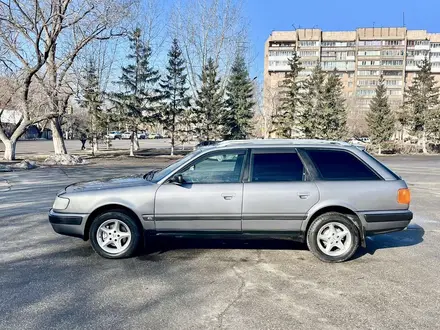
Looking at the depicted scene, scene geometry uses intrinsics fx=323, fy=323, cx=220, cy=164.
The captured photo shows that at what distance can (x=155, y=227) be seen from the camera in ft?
14.9

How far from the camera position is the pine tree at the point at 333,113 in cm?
3472

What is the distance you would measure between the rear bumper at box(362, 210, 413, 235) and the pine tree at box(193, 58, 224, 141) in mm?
26540

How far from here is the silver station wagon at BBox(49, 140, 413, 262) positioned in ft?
14.6

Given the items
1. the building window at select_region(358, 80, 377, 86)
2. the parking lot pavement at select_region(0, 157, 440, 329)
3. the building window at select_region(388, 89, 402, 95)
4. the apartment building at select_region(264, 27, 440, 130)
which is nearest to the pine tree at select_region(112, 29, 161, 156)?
the parking lot pavement at select_region(0, 157, 440, 329)

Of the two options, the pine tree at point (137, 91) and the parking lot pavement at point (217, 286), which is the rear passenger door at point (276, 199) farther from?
the pine tree at point (137, 91)

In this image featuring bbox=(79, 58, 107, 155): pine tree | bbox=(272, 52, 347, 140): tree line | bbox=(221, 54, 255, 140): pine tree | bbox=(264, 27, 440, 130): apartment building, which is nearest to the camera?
bbox=(79, 58, 107, 155): pine tree


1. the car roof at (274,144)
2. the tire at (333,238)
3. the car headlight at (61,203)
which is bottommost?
the tire at (333,238)

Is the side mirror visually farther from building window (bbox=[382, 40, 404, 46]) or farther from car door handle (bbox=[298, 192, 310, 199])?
building window (bbox=[382, 40, 404, 46])

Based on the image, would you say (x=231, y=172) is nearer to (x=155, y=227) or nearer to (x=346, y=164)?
(x=155, y=227)

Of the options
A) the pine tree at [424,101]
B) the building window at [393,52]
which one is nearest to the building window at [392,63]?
the building window at [393,52]

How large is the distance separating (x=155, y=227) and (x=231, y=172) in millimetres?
1321

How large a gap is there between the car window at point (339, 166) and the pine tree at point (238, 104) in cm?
2691

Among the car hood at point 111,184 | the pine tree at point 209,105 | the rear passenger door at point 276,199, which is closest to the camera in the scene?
the rear passenger door at point 276,199

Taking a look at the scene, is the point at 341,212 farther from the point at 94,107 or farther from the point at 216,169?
the point at 94,107
